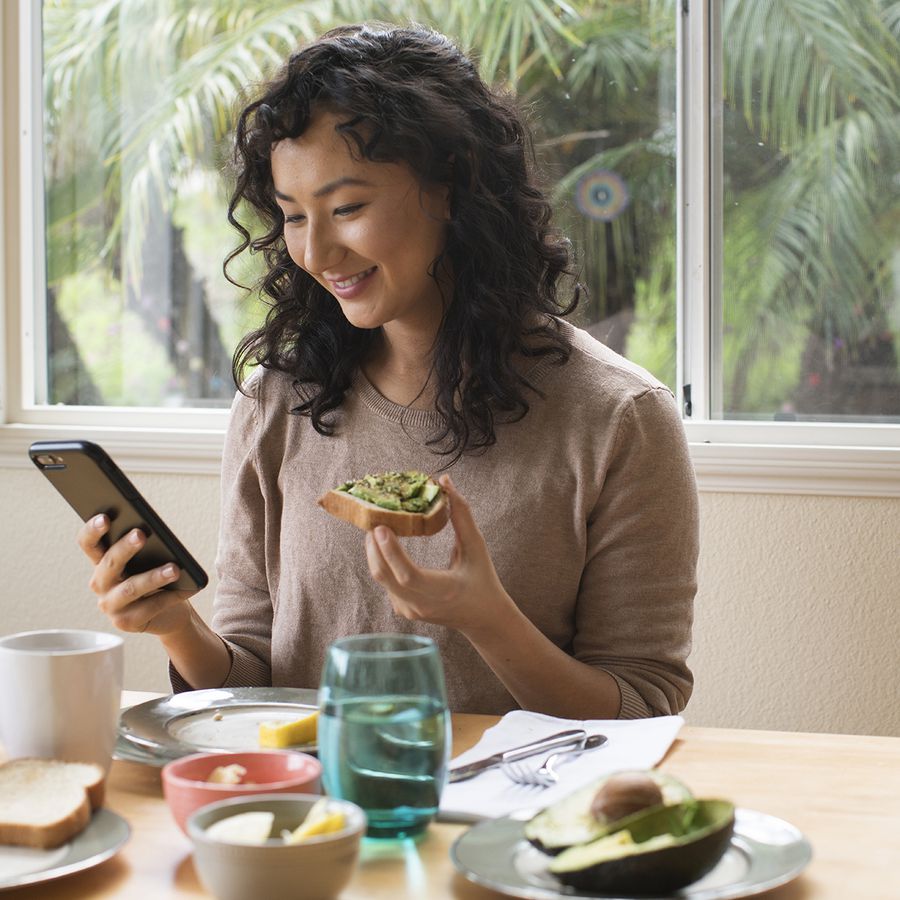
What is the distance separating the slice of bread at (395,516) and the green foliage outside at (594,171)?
0.90 meters

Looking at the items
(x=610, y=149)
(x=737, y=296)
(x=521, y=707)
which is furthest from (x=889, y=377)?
(x=521, y=707)

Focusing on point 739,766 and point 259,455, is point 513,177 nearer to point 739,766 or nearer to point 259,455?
point 259,455

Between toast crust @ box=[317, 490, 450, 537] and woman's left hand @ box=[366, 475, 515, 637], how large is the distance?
0.12ft

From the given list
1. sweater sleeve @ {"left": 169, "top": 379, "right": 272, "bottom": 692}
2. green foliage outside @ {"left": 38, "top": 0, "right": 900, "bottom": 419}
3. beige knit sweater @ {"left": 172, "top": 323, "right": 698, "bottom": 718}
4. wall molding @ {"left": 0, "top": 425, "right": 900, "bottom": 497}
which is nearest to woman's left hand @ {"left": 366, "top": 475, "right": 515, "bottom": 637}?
beige knit sweater @ {"left": 172, "top": 323, "right": 698, "bottom": 718}

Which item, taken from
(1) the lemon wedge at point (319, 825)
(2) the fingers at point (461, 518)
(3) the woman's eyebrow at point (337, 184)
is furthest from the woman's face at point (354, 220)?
(1) the lemon wedge at point (319, 825)

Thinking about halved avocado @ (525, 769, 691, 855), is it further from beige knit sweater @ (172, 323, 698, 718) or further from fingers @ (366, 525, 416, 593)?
beige knit sweater @ (172, 323, 698, 718)

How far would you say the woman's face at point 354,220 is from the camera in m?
1.53

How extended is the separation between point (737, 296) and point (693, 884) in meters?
1.69

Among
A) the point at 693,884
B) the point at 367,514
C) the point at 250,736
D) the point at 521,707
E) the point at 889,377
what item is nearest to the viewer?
the point at 693,884

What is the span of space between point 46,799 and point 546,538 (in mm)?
752

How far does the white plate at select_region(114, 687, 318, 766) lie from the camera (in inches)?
42.8

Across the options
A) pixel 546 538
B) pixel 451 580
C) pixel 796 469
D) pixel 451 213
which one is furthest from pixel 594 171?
pixel 451 580

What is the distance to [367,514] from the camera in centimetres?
131

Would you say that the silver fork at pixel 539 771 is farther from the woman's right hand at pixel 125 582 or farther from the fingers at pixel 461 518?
the woman's right hand at pixel 125 582
